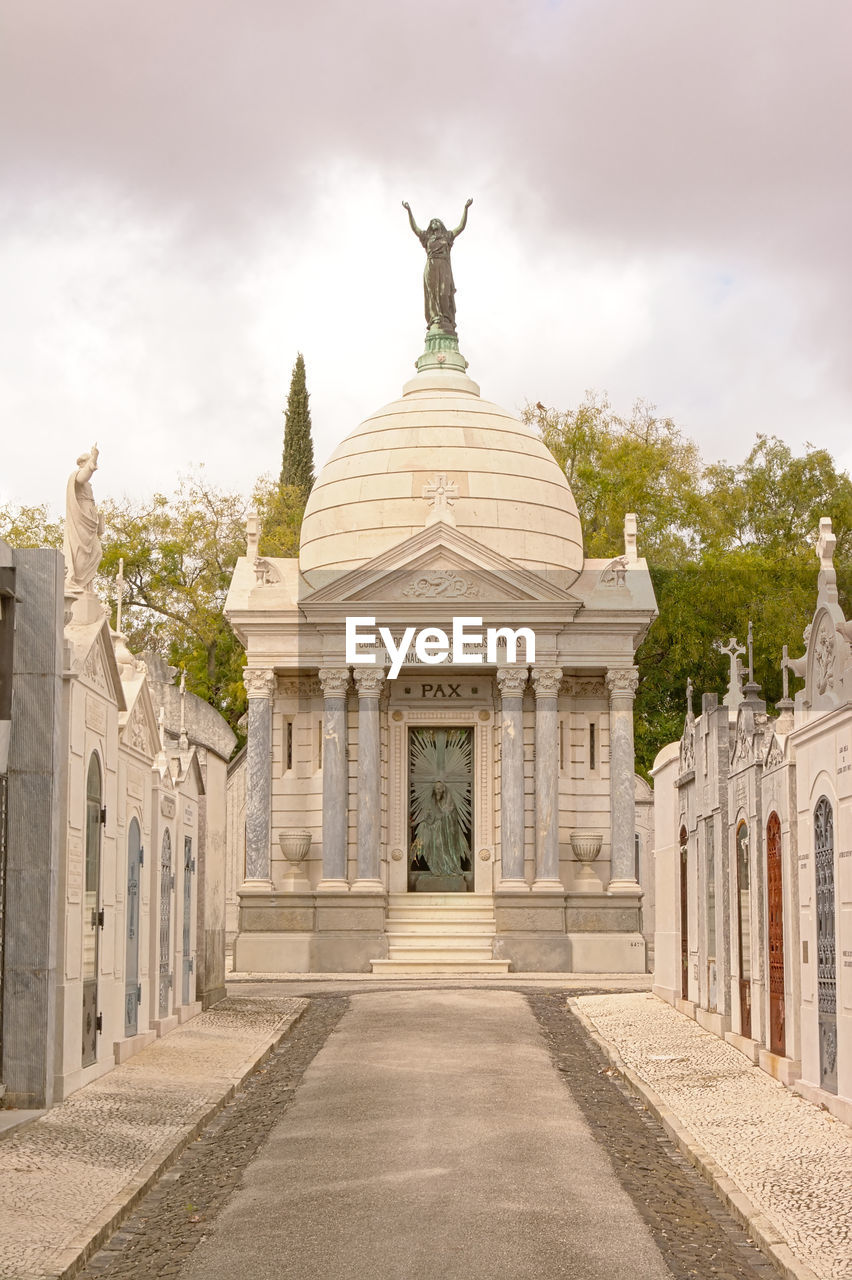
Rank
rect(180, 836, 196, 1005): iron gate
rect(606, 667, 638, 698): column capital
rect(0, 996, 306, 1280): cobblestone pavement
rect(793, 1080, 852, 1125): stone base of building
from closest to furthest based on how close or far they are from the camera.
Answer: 1. rect(0, 996, 306, 1280): cobblestone pavement
2. rect(793, 1080, 852, 1125): stone base of building
3. rect(180, 836, 196, 1005): iron gate
4. rect(606, 667, 638, 698): column capital

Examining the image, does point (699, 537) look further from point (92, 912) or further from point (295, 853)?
point (92, 912)

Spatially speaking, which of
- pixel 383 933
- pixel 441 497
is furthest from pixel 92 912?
pixel 441 497

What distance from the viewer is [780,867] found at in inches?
550

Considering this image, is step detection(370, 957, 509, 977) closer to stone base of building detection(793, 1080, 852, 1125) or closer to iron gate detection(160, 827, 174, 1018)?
iron gate detection(160, 827, 174, 1018)

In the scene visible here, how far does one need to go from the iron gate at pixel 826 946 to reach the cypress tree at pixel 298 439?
4858 cm

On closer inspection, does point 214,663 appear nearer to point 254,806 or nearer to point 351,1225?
point 254,806

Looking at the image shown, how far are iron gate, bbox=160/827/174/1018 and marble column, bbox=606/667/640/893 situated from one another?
13724 mm

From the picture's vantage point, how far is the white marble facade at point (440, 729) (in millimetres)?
29594

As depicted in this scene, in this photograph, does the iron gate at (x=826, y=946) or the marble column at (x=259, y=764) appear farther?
the marble column at (x=259, y=764)

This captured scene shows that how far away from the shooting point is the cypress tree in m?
61.6

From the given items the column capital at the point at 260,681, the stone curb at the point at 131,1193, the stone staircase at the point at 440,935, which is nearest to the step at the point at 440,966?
the stone staircase at the point at 440,935

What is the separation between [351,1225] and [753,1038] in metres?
7.88

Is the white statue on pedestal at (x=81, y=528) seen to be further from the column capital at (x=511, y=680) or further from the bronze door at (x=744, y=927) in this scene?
the column capital at (x=511, y=680)

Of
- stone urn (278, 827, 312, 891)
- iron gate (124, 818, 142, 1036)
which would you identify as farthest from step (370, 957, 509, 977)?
iron gate (124, 818, 142, 1036)
